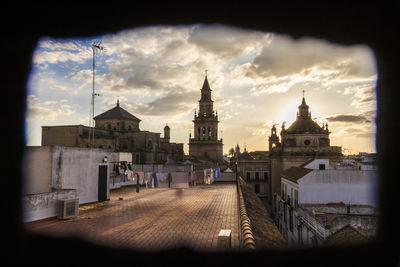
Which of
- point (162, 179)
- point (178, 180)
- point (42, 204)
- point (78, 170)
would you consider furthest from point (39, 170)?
point (178, 180)

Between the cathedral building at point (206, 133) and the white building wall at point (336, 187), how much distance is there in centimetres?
3552

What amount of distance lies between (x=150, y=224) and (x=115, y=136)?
28.5 metres

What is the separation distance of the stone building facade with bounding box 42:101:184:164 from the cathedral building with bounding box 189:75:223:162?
10.4 meters

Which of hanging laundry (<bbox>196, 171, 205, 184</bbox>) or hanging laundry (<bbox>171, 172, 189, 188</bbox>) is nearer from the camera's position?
hanging laundry (<bbox>171, 172, 189, 188</bbox>)

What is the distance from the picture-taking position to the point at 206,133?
57406 mm

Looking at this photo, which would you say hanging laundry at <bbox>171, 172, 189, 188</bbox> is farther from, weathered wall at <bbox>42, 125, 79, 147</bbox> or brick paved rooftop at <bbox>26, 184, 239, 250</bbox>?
weathered wall at <bbox>42, 125, 79, 147</bbox>

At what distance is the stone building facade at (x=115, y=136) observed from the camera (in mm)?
30750

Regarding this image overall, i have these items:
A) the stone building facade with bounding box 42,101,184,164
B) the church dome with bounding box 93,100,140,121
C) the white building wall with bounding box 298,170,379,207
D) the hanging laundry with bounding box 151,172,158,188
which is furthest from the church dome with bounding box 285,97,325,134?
the hanging laundry with bounding box 151,172,158,188

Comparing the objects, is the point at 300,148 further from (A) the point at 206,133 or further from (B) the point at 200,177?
(B) the point at 200,177

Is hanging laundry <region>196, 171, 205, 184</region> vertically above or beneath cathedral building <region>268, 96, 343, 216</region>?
beneath

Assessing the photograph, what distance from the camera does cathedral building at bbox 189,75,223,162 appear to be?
56312 millimetres

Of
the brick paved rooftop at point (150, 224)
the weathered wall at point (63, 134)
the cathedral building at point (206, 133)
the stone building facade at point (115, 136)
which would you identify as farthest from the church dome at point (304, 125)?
the brick paved rooftop at point (150, 224)
